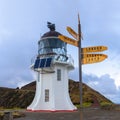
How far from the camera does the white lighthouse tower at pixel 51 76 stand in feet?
93.1

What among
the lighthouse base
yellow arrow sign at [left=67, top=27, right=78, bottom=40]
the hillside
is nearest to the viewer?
yellow arrow sign at [left=67, top=27, right=78, bottom=40]

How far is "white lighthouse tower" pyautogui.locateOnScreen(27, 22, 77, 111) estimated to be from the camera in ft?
93.1

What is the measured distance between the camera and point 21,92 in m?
37.7

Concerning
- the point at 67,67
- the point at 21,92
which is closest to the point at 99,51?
the point at 67,67

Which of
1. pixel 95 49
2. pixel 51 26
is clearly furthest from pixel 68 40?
pixel 51 26

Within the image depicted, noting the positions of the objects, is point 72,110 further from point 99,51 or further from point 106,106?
point 99,51

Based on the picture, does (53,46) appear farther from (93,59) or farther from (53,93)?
(93,59)

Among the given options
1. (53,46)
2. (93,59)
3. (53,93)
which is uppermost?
(53,46)

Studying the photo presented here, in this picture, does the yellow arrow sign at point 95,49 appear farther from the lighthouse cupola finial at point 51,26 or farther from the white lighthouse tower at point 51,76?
the lighthouse cupola finial at point 51,26

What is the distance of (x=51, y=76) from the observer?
28719 millimetres

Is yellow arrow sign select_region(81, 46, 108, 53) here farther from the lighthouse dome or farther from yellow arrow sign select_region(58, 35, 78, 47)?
the lighthouse dome

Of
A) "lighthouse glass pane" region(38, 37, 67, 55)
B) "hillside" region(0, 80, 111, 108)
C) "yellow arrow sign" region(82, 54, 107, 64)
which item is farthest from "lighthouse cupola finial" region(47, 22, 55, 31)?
"yellow arrow sign" region(82, 54, 107, 64)

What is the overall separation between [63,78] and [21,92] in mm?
10118

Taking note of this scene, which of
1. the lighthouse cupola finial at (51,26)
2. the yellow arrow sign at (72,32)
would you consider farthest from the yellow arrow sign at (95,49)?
the lighthouse cupola finial at (51,26)
